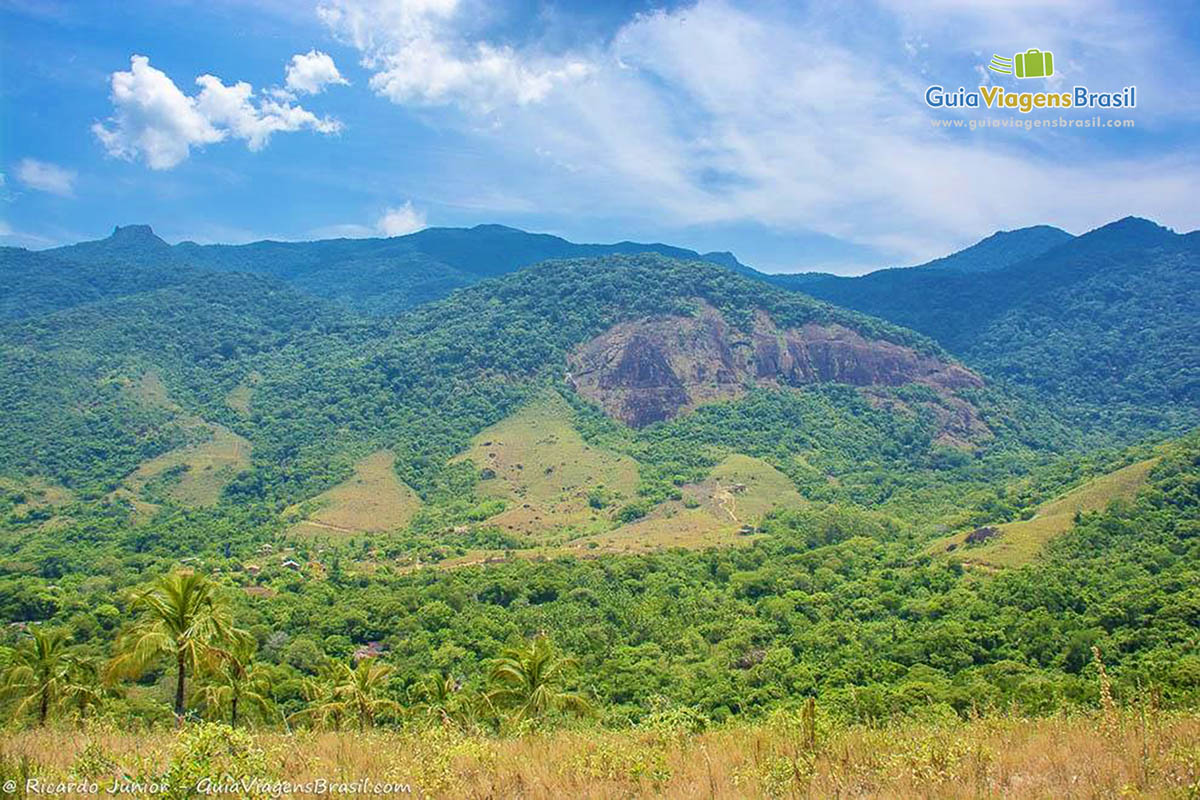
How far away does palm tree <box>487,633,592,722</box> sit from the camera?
2411 cm

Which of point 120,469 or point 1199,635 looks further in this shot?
point 120,469

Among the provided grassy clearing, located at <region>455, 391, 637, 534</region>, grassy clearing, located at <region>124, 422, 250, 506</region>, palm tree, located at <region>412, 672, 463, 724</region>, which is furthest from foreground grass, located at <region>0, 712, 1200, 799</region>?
grassy clearing, located at <region>124, 422, 250, 506</region>

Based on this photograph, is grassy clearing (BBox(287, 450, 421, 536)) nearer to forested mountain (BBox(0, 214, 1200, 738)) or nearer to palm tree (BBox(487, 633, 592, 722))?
forested mountain (BBox(0, 214, 1200, 738))

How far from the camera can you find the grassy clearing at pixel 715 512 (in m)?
91.2

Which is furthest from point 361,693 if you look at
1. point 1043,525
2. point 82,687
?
point 1043,525

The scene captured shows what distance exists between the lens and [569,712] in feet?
83.1

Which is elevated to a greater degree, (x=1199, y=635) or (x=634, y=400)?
(x=634, y=400)

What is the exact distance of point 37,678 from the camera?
24.4 metres

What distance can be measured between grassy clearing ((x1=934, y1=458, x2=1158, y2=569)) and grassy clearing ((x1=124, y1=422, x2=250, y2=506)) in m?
104

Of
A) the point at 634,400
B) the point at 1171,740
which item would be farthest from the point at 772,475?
the point at 1171,740

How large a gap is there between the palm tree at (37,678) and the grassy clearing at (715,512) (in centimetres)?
6484

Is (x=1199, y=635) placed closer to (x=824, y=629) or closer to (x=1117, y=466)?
(x=824, y=629)

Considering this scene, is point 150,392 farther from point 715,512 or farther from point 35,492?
point 715,512

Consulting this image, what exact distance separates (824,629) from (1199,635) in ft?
69.7
